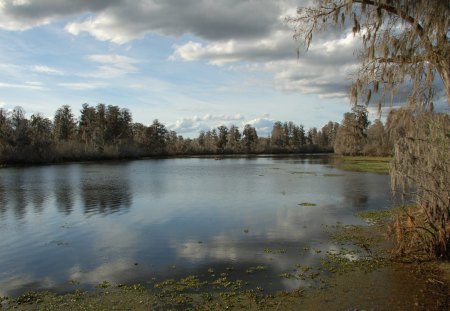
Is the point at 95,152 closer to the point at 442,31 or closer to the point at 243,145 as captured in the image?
the point at 243,145

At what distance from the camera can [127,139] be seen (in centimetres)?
11238

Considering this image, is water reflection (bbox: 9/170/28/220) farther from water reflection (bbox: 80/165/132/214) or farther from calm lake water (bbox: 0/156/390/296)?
water reflection (bbox: 80/165/132/214)

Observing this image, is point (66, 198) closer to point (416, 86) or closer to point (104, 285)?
point (104, 285)

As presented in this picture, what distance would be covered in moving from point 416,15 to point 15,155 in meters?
76.0

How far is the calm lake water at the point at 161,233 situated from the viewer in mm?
10898

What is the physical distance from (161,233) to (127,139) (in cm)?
9986

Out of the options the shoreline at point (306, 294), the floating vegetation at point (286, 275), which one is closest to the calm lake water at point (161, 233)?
the floating vegetation at point (286, 275)

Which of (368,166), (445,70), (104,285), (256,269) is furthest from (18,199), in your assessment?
(368,166)

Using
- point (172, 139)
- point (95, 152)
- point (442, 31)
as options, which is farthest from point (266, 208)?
point (172, 139)

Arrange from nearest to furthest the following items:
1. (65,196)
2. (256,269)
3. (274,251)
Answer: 1. (256,269)
2. (274,251)
3. (65,196)

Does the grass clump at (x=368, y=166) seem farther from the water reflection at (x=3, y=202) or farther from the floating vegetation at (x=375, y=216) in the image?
the water reflection at (x=3, y=202)

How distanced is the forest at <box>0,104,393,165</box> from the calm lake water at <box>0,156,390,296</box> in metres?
29.7

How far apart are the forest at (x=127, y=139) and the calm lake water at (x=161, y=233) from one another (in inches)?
1170

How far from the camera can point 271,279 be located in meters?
10.0
